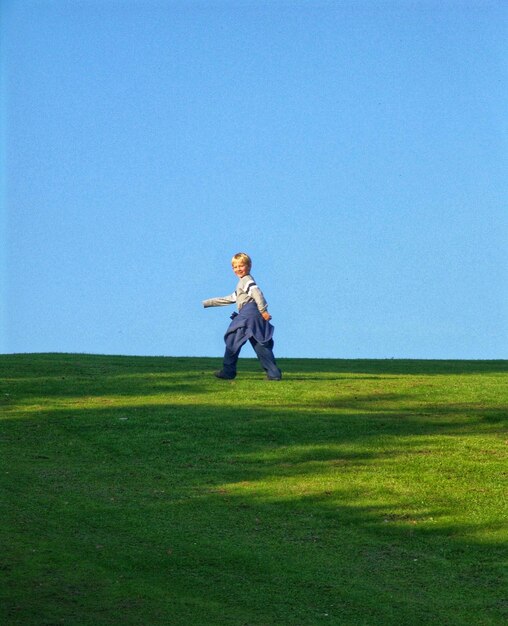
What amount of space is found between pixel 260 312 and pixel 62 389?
415 centimetres

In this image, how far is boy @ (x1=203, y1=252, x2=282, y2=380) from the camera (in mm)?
21875

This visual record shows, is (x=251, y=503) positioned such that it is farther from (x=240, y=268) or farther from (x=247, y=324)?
(x=240, y=268)

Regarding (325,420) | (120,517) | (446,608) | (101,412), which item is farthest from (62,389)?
(446,608)

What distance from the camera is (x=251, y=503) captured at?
43.4 feet

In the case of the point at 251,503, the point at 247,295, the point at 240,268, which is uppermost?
the point at 240,268

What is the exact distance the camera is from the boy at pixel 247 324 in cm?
2188

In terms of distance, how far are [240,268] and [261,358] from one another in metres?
1.87

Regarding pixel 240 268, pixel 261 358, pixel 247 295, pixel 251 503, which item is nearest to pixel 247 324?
pixel 247 295

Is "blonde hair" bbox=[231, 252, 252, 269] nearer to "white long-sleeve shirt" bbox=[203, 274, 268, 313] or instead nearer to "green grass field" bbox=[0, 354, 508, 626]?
"white long-sleeve shirt" bbox=[203, 274, 268, 313]

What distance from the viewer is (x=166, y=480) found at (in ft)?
47.2

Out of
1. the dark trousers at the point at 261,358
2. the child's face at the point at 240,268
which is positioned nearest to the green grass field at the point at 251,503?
the dark trousers at the point at 261,358

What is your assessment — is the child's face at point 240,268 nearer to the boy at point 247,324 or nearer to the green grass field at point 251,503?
the boy at point 247,324

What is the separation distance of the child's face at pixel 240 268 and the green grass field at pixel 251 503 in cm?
218

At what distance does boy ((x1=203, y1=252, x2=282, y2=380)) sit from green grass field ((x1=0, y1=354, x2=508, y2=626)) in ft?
1.70
